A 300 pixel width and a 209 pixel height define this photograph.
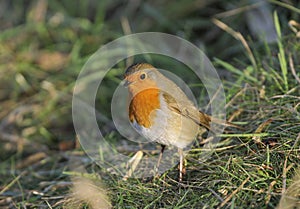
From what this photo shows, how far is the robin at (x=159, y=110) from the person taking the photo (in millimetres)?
2713

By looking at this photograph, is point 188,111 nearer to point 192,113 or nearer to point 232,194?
point 192,113

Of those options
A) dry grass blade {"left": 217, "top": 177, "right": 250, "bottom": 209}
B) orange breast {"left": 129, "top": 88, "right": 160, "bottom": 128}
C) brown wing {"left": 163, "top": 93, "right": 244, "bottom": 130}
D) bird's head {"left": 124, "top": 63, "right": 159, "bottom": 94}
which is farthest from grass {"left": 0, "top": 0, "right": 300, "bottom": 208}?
bird's head {"left": 124, "top": 63, "right": 159, "bottom": 94}

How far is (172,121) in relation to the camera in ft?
9.07

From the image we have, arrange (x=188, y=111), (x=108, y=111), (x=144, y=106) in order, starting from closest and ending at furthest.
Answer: (x=144, y=106) < (x=188, y=111) < (x=108, y=111)

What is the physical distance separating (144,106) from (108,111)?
1.34m

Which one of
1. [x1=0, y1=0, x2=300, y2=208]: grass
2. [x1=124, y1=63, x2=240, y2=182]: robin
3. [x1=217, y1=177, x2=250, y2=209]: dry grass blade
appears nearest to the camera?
[x1=217, y1=177, x2=250, y2=209]: dry grass blade

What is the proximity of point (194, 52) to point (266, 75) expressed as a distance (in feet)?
3.30

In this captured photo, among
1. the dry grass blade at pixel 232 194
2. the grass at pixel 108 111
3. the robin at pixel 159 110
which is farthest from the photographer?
the robin at pixel 159 110

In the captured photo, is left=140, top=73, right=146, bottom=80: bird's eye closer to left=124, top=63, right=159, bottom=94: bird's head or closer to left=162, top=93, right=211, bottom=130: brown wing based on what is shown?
left=124, top=63, right=159, bottom=94: bird's head

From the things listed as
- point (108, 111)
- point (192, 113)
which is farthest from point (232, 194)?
point (108, 111)

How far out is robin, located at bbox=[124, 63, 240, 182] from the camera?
8.90 ft

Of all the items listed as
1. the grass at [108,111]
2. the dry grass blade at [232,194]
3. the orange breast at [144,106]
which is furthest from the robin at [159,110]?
the dry grass blade at [232,194]

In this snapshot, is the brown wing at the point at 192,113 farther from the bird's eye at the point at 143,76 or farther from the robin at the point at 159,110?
the bird's eye at the point at 143,76

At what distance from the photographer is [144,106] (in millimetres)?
2732
